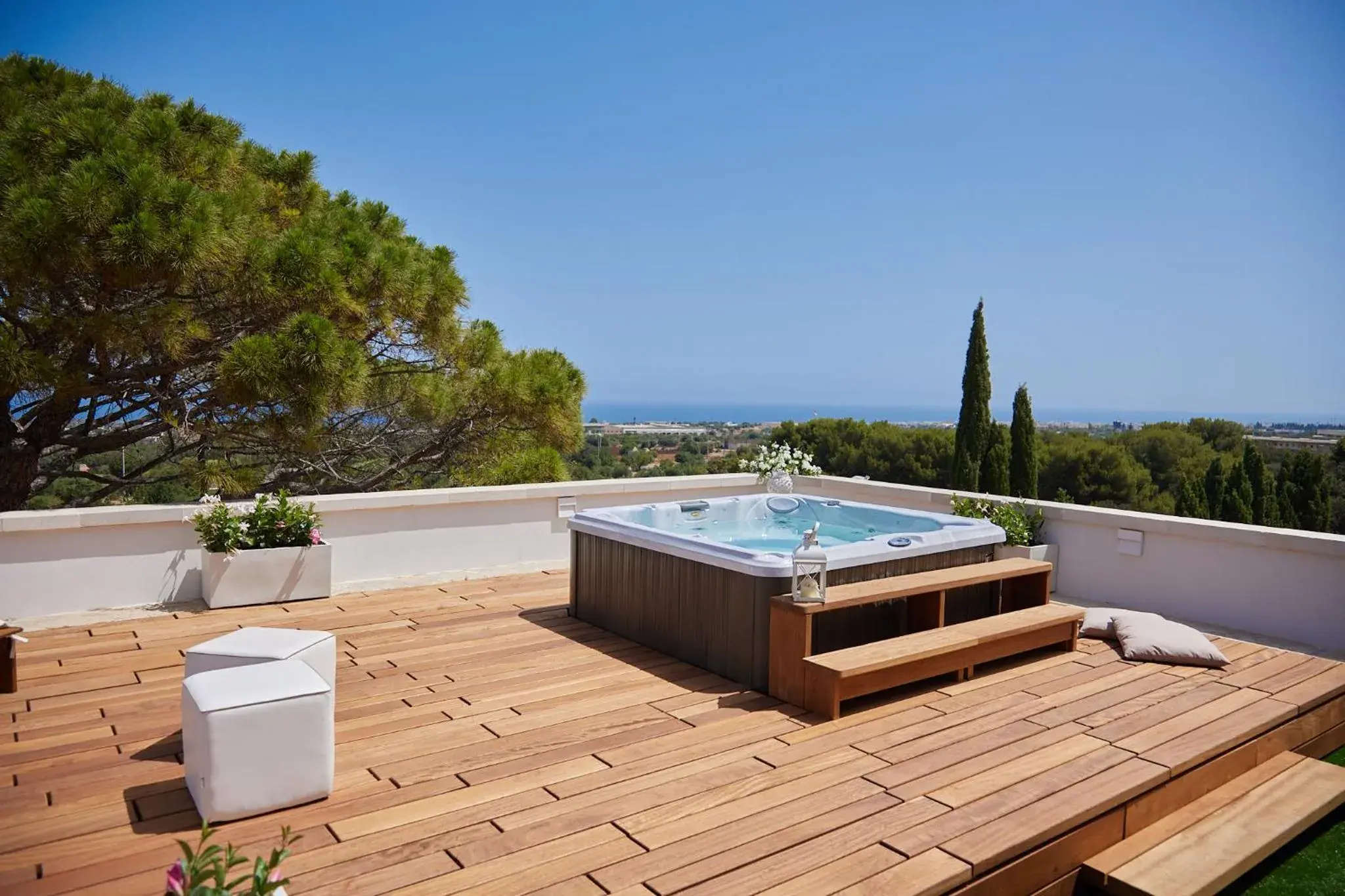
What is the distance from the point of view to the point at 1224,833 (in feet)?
8.07

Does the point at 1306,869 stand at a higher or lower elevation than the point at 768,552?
lower

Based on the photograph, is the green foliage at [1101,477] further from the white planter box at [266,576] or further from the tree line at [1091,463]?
the white planter box at [266,576]

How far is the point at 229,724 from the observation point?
2113 millimetres

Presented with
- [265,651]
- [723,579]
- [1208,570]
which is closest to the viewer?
[265,651]

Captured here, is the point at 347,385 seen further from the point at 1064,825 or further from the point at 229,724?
the point at 1064,825

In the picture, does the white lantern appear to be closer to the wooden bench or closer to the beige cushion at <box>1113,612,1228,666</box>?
the wooden bench

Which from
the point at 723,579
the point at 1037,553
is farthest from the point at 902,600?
the point at 1037,553

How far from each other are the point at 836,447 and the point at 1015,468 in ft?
11.8

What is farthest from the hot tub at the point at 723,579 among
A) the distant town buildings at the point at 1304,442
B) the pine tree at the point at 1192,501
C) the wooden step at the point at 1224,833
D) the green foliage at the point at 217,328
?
the distant town buildings at the point at 1304,442

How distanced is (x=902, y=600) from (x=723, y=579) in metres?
0.81

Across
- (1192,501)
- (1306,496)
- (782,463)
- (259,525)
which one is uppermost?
(782,463)

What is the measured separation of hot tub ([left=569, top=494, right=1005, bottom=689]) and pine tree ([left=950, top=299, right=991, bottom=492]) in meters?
7.02

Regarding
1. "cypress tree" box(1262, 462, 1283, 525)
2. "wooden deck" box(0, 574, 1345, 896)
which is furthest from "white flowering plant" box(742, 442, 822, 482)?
"cypress tree" box(1262, 462, 1283, 525)

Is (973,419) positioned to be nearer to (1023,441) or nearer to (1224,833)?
(1023,441)
